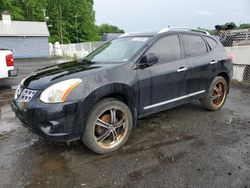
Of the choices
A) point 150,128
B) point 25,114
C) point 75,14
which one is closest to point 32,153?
point 25,114

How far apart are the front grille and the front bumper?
0.09 metres

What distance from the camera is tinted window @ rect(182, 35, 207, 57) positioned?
4652 mm

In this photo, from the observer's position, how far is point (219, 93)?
556 centimetres

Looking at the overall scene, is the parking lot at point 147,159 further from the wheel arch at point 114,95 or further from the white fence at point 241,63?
the white fence at point 241,63

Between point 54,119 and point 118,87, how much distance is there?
1.02m

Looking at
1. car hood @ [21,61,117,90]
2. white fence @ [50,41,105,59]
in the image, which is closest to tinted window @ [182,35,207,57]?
car hood @ [21,61,117,90]

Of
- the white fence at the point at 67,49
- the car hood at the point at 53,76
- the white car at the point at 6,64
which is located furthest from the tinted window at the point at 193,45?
the white fence at the point at 67,49

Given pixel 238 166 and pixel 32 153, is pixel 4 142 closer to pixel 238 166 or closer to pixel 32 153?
pixel 32 153

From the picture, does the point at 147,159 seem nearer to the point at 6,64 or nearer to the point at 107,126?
the point at 107,126

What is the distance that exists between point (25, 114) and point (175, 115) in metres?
3.15

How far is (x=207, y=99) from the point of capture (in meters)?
5.28

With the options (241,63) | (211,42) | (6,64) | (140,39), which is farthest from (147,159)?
(241,63)

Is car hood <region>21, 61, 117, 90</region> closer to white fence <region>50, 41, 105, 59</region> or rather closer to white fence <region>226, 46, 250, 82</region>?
white fence <region>226, 46, 250, 82</region>

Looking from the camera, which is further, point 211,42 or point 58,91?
point 211,42
